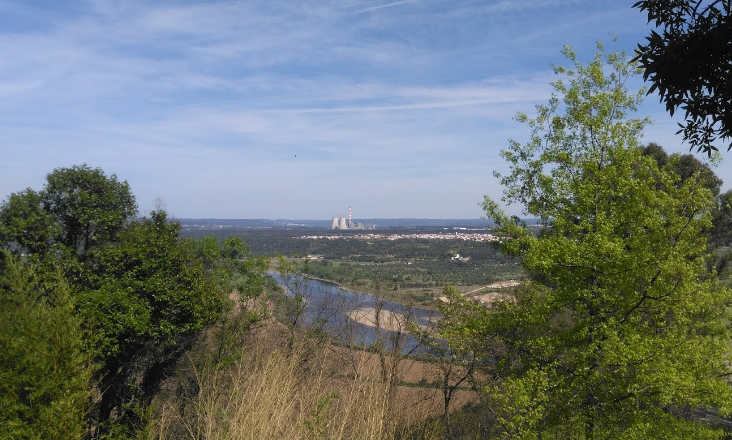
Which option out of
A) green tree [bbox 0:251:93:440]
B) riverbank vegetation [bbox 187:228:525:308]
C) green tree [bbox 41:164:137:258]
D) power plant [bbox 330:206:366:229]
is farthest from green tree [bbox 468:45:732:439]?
power plant [bbox 330:206:366:229]

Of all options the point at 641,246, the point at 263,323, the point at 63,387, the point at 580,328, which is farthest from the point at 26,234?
the point at 641,246

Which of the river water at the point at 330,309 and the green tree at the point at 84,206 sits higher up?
the green tree at the point at 84,206

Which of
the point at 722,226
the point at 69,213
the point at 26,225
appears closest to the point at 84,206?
the point at 69,213

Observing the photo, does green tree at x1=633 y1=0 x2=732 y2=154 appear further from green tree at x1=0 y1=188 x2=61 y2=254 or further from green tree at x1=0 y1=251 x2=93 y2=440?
green tree at x1=0 y1=188 x2=61 y2=254

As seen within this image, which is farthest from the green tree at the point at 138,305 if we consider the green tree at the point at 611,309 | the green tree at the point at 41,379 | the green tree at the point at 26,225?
the green tree at the point at 611,309

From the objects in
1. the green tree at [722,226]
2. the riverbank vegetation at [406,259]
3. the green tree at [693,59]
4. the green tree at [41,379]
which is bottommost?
the riverbank vegetation at [406,259]

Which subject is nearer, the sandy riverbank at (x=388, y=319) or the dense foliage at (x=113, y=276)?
the dense foliage at (x=113, y=276)

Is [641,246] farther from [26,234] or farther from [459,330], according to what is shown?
[26,234]

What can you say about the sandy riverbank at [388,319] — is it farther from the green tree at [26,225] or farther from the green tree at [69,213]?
the green tree at [26,225]
